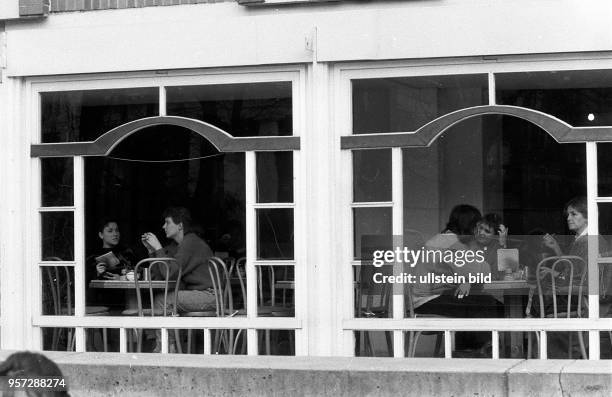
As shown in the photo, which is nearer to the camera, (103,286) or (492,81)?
(492,81)

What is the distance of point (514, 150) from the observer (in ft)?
31.4

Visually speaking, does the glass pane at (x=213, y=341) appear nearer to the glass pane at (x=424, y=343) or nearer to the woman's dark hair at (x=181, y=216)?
the woman's dark hair at (x=181, y=216)

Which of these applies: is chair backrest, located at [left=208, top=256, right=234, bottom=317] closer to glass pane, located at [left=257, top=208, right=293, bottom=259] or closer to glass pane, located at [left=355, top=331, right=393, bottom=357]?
glass pane, located at [left=257, top=208, right=293, bottom=259]

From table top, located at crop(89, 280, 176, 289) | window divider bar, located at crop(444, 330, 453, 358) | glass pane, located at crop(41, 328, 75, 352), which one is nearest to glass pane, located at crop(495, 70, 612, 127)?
window divider bar, located at crop(444, 330, 453, 358)

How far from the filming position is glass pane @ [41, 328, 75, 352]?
413 inches

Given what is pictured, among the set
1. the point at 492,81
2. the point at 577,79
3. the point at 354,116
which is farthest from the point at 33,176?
the point at 577,79

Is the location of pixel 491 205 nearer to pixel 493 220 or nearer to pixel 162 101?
pixel 493 220

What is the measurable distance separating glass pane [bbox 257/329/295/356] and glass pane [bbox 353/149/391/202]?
1.31 meters

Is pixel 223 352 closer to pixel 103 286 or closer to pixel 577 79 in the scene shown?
pixel 103 286

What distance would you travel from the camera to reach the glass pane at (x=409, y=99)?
9609 mm

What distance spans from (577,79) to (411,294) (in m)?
2.24

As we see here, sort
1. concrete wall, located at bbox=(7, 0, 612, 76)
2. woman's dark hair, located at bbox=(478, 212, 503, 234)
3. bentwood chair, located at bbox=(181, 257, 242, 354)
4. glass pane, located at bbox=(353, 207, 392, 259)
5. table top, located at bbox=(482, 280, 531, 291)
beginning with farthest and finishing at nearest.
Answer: bentwood chair, located at bbox=(181, 257, 242, 354)
glass pane, located at bbox=(353, 207, 392, 259)
woman's dark hair, located at bbox=(478, 212, 503, 234)
table top, located at bbox=(482, 280, 531, 291)
concrete wall, located at bbox=(7, 0, 612, 76)

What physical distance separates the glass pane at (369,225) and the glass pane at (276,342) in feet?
2.97

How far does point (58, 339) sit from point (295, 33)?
138 inches
